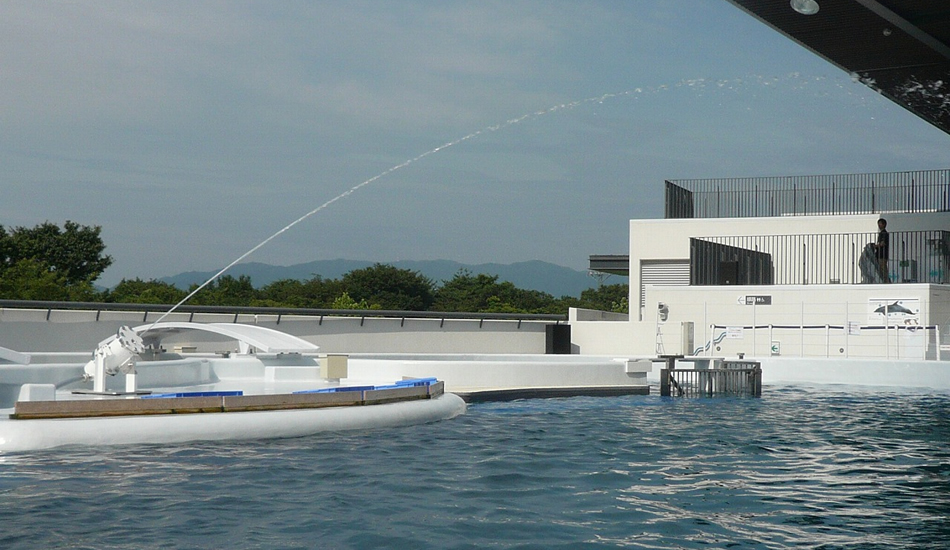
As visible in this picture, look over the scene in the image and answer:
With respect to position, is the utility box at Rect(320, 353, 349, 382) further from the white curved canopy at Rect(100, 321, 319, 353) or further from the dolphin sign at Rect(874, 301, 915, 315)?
the dolphin sign at Rect(874, 301, 915, 315)

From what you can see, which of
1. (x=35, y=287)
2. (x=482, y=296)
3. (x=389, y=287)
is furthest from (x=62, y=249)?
(x=482, y=296)

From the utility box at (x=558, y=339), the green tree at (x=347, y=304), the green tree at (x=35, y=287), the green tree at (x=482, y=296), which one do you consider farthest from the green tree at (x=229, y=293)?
the utility box at (x=558, y=339)

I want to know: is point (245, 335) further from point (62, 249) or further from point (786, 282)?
point (62, 249)

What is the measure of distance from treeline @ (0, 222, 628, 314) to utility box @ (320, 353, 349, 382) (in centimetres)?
2906

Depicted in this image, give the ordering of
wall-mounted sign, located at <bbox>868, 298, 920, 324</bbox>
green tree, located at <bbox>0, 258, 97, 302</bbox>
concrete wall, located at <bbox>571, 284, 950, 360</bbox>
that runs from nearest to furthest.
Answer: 1. concrete wall, located at <bbox>571, 284, 950, 360</bbox>
2. wall-mounted sign, located at <bbox>868, 298, 920, 324</bbox>
3. green tree, located at <bbox>0, 258, 97, 302</bbox>

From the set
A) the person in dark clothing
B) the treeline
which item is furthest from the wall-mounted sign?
the treeline

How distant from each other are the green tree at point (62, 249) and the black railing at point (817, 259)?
4429cm

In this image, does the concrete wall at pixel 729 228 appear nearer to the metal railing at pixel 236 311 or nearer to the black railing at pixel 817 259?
the black railing at pixel 817 259

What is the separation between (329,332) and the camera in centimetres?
3197

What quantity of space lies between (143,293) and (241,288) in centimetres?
1879

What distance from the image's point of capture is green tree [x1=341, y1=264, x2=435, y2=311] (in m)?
83.1

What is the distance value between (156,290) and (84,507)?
56788 millimetres

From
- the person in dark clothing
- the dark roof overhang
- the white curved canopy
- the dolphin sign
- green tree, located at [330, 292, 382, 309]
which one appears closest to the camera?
the dark roof overhang

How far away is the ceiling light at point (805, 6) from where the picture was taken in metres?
18.2
